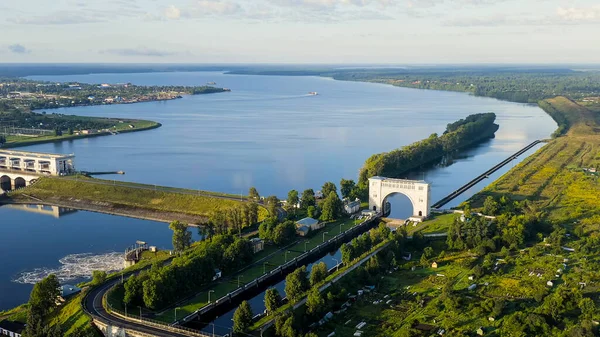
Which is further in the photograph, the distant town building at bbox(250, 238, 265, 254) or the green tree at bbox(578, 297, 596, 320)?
the distant town building at bbox(250, 238, 265, 254)

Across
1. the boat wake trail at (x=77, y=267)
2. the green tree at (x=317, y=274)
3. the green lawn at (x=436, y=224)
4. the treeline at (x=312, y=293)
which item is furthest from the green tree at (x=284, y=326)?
the green lawn at (x=436, y=224)

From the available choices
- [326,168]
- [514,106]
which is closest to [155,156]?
[326,168]

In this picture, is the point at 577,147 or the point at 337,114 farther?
the point at 337,114

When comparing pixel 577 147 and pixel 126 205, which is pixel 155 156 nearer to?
pixel 126 205

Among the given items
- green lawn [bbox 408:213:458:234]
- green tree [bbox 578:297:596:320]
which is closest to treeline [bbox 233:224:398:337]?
green lawn [bbox 408:213:458:234]

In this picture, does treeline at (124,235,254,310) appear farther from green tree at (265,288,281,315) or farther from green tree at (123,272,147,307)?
green tree at (265,288,281,315)

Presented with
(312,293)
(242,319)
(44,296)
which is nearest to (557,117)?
(312,293)
